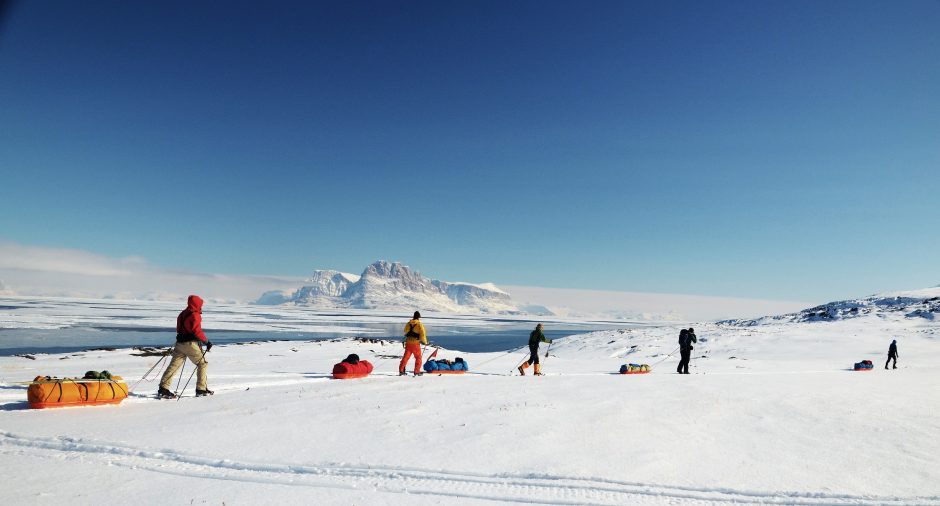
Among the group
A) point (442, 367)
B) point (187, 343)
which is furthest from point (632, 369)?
point (187, 343)

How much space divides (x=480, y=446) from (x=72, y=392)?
25.8ft

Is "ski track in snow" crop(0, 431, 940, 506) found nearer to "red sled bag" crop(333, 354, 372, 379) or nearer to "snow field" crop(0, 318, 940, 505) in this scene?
"snow field" crop(0, 318, 940, 505)

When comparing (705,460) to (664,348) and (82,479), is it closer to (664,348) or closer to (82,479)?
(82,479)

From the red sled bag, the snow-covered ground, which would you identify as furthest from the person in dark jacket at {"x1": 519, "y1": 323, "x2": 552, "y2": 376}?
the red sled bag

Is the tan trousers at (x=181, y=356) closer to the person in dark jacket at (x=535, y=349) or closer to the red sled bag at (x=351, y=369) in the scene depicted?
the red sled bag at (x=351, y=369)

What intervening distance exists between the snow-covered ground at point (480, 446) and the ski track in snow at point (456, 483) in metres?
0.02

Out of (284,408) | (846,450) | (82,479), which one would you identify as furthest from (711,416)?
(82,479)

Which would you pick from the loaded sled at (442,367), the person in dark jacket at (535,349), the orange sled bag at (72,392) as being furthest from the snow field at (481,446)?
the loaded sled at (442,367)

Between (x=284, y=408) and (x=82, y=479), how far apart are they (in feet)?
13.2

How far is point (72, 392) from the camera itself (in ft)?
31.9

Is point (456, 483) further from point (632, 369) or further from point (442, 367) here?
point (632, 369)

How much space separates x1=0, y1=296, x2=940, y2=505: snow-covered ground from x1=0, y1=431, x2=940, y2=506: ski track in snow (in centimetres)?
2

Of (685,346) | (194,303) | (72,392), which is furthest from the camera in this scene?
(685,346)

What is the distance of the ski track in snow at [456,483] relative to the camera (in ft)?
18.8
